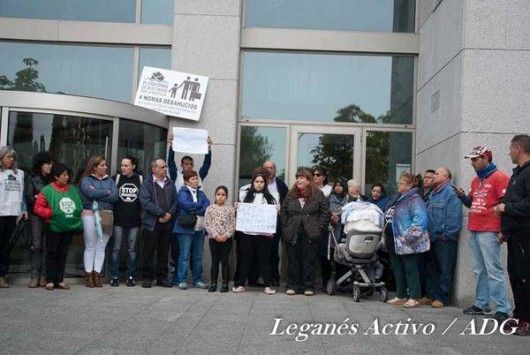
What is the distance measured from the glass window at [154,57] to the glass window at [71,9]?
731 millimetres

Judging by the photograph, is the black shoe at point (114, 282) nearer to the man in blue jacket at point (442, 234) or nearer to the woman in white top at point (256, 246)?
→ the woman in white top at point (256, 246)

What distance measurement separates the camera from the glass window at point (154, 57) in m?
11.8

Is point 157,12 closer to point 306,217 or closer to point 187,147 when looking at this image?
point 187,147

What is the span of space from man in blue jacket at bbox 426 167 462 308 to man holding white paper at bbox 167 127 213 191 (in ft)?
11.8

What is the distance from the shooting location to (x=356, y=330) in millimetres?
6625

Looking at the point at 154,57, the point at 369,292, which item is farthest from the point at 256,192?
the point at 154,57

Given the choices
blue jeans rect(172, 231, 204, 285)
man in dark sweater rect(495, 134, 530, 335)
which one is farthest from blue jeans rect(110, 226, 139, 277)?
man in dark sweater rect(495, 134, 530, 335)

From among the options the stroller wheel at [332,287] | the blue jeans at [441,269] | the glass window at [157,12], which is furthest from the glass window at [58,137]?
the blue jeans at [441,269]

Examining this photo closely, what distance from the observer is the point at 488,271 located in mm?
7641

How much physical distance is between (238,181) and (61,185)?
3.41 m

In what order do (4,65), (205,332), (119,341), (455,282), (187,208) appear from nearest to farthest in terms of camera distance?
(119,341)
(205,332)
(455,282)
(187,208)
(4,65)

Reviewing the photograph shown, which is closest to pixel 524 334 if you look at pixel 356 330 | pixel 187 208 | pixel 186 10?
pixel 356 330

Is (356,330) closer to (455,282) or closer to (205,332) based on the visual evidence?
(205,332)

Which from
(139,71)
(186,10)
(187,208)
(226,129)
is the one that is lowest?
(187,208)
